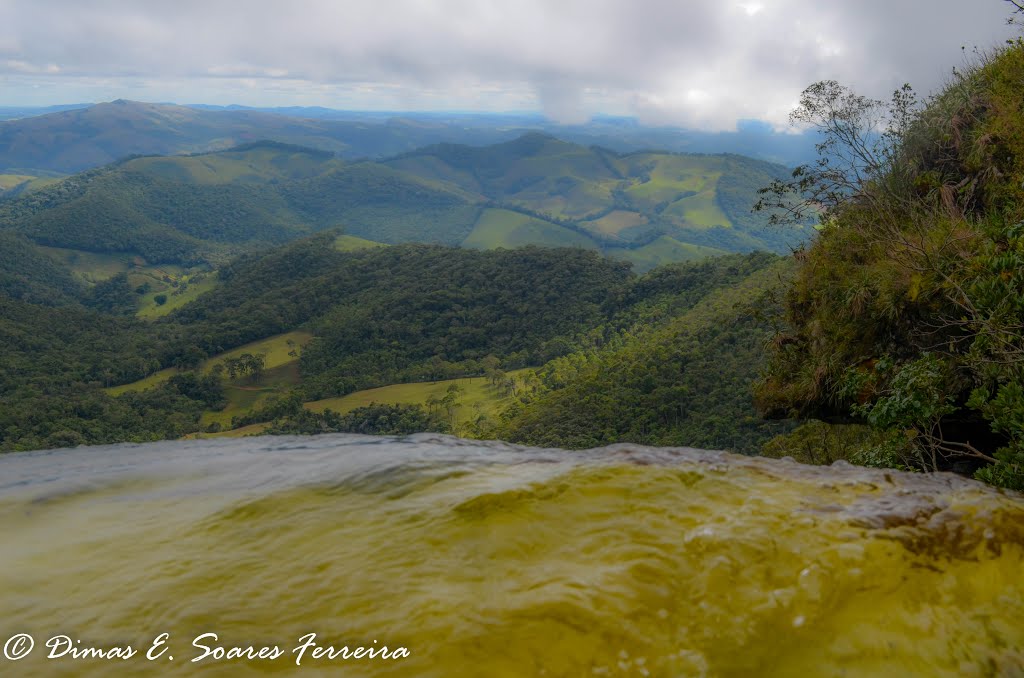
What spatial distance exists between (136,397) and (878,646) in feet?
345

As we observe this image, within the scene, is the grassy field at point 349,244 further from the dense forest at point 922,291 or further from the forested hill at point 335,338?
the dense forest at point 922,291

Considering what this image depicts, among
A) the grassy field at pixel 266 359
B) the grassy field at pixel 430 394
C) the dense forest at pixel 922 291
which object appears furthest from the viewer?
the grassy field at pixel 266 359

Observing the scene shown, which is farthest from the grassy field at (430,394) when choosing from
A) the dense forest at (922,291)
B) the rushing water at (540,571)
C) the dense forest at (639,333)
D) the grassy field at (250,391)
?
the rushing water at (540,571)

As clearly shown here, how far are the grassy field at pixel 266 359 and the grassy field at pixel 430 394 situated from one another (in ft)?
61.6

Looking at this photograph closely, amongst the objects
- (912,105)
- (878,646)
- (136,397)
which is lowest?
(136,397)

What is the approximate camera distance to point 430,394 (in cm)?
8888

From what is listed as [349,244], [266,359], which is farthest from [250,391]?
[349,244]

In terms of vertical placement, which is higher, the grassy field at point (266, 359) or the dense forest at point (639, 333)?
the dense forest at point (639, 333)

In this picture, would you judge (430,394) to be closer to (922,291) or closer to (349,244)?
(922,291)

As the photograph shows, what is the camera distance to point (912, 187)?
51.4 feet

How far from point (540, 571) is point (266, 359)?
120 meters

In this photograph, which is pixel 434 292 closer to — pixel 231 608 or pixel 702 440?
pixel 702 440

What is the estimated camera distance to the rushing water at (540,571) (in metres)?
4.68

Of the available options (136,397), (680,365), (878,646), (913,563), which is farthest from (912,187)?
(136,397)
